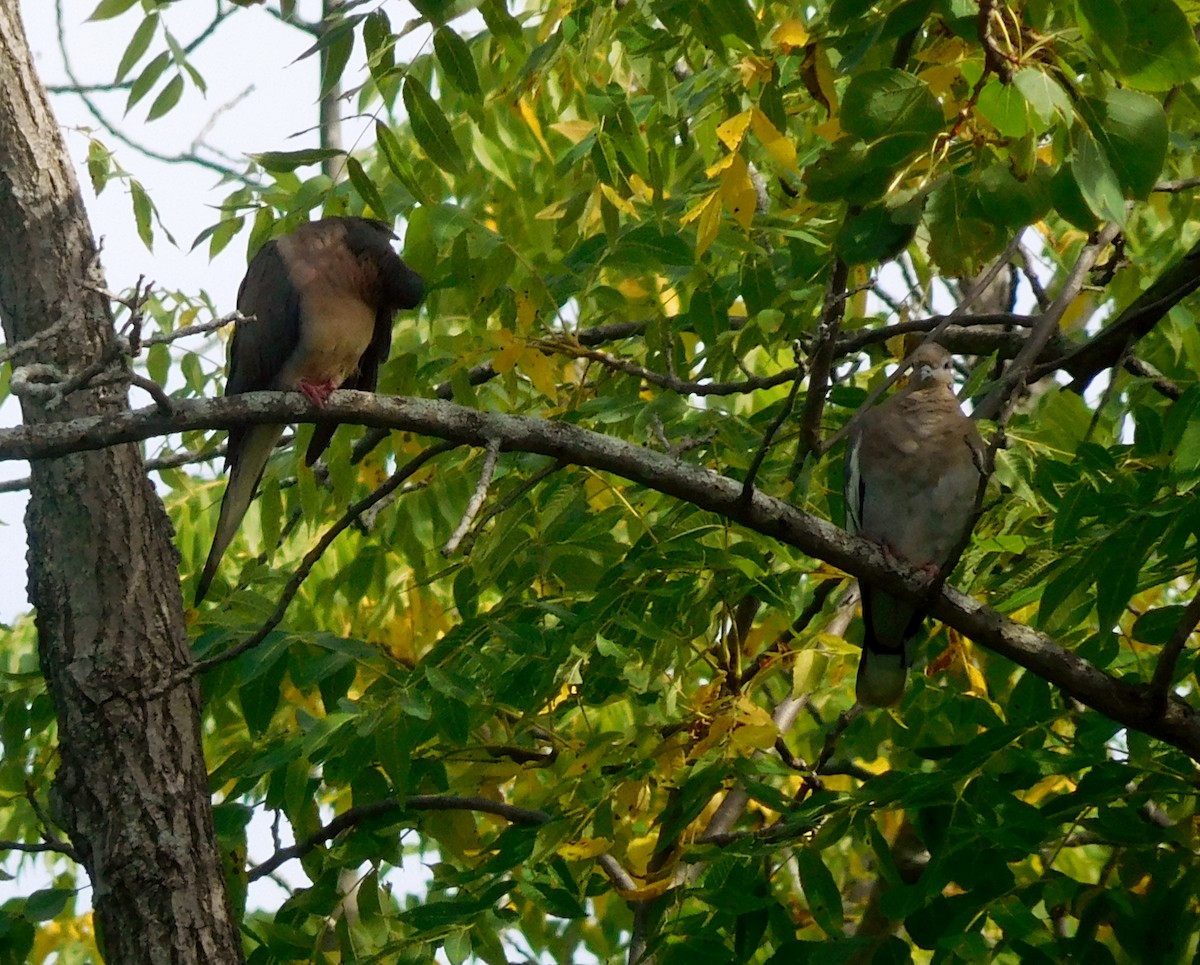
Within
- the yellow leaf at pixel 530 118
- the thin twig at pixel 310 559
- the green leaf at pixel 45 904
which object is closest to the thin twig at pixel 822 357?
the thin twig at pixel 310 559

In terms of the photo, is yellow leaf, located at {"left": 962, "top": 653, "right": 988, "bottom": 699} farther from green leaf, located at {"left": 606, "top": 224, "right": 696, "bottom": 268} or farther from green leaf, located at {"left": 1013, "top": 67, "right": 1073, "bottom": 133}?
green leaf, located at {"left": 1013, "top": 67, "right": 1073, "bottom": 133}

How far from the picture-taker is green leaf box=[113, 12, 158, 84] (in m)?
3.26

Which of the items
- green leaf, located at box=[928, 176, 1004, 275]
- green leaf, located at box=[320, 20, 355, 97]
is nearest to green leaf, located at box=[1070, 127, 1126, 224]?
green leaf, located at box=[928, 176, 1004, 275]

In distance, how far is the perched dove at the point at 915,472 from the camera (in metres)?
3.92

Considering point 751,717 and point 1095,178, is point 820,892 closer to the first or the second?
point 751,717

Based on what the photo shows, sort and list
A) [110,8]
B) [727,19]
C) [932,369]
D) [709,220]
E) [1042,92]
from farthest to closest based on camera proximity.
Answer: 1. [932,369]
2. [110,8]
3. [709,220]
4. [727,19]
5. [1042,92]

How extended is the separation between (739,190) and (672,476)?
538 millimetres

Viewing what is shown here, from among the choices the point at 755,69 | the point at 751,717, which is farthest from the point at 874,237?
the point at 751,717

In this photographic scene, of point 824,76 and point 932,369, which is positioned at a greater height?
point 824,76

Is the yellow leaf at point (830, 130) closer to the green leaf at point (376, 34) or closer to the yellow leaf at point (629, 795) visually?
the green leaf at point (376, 34)

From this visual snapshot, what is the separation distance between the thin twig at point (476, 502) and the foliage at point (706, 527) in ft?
1.02

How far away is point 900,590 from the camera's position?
2584mm

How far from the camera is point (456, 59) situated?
221cm

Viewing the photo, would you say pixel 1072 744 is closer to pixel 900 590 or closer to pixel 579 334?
pixel 900 590
